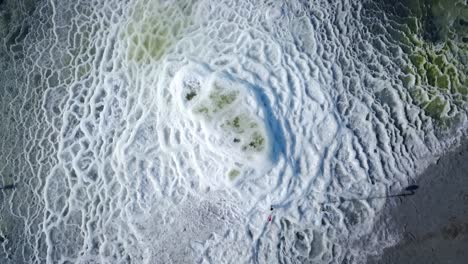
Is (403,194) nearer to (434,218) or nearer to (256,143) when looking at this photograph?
(434,218)

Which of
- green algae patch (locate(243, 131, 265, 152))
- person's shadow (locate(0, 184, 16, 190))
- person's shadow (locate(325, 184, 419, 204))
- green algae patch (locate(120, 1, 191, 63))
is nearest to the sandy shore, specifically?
person's shadow (locate(325, 184, 419, 204))

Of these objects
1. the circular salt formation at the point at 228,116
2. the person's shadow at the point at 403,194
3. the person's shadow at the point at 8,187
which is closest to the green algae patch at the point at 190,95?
the circular salt formation at the point at 228,116

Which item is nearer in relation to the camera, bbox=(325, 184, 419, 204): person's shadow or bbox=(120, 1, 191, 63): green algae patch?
bbox=(325, 184, 419, 204): person's shadow

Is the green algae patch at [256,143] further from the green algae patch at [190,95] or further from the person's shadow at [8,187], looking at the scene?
the person's shadow at [8,187]

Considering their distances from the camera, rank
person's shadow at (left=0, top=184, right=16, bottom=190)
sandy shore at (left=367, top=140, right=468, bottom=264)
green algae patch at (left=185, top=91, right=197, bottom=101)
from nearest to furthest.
→ 1. sandy shore at (left=367, top=140, right=468, bottom=264)
2. green algae patch at (left=185, top=91, right=197, bottom=101)
3. person's shadow at (left=0, top=184, right=16, bottom=190)

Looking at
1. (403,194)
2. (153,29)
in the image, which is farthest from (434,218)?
(153,29)

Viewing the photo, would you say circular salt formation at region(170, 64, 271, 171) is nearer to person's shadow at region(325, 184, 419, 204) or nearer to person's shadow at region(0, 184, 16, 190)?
person's shadow at region(325, 184, 419, 204)

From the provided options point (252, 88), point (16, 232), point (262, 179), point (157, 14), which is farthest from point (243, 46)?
point (16, 232)

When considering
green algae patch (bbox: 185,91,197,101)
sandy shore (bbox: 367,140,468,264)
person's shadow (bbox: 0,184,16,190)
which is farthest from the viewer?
person's shadow (bbox: 0,184,16,190)
